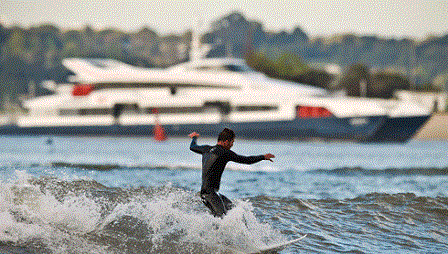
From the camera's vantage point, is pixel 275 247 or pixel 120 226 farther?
pixel 120 226

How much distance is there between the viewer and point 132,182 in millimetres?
16562

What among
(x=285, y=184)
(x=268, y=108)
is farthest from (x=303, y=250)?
(x=268, y=108)

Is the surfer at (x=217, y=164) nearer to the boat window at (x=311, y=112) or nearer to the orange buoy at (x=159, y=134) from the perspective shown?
the boat window at (x=311, y=112)

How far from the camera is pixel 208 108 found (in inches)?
1720

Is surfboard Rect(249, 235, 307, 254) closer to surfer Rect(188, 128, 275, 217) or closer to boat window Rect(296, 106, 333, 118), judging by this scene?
surfer Rect(188, 128, 275, 217)

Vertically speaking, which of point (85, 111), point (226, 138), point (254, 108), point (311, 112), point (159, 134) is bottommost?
point (159, 134)

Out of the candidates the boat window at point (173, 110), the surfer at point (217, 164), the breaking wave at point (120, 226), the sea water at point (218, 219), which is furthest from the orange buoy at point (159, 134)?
the surfer at point (217, 164)

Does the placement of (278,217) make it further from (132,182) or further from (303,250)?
(132,182)

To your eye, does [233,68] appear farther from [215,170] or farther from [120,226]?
[215,170]

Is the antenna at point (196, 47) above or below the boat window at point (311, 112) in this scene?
above

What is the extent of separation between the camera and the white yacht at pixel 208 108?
1540 inches

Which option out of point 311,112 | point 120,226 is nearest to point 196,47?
point 311,112

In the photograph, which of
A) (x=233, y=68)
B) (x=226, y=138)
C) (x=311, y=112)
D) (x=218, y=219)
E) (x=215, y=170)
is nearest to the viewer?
(x=226, y=138)

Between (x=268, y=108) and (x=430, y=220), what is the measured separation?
29536 mm
